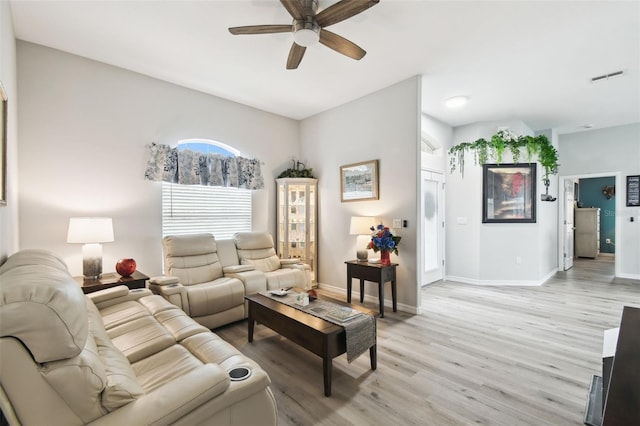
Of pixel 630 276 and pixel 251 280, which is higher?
pixel 251 280

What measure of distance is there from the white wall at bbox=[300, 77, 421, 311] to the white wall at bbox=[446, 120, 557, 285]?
2.25 meters

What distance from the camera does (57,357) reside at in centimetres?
100

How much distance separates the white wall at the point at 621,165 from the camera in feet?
18.3

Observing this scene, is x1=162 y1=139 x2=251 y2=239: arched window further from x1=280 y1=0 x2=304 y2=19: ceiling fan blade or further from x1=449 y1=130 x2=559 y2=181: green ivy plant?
x1=449 y1=130 x2=559 y2=181: green ivy plant

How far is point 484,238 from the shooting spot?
534 cm

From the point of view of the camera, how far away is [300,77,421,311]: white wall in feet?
12.6

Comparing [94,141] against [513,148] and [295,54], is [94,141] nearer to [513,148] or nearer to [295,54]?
[295,54]

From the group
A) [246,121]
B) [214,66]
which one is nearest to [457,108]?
[246,121]

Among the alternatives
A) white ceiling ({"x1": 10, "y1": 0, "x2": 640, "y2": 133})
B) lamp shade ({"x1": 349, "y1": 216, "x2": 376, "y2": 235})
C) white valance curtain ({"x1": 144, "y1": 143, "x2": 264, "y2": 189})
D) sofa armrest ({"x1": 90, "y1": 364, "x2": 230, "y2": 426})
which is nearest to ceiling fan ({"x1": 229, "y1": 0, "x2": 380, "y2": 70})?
white ceiling ({"x1": 10, "y1": 0, "x2": 640, "y2": 133})

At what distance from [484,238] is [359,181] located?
8.99 feet

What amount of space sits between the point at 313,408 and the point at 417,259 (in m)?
2.36

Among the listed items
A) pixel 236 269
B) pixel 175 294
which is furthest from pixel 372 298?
pixel 175 294

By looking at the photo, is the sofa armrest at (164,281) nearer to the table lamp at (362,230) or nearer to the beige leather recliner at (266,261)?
the beige leather recliner at (266,261)

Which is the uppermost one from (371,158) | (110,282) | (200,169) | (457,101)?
(457,101)
